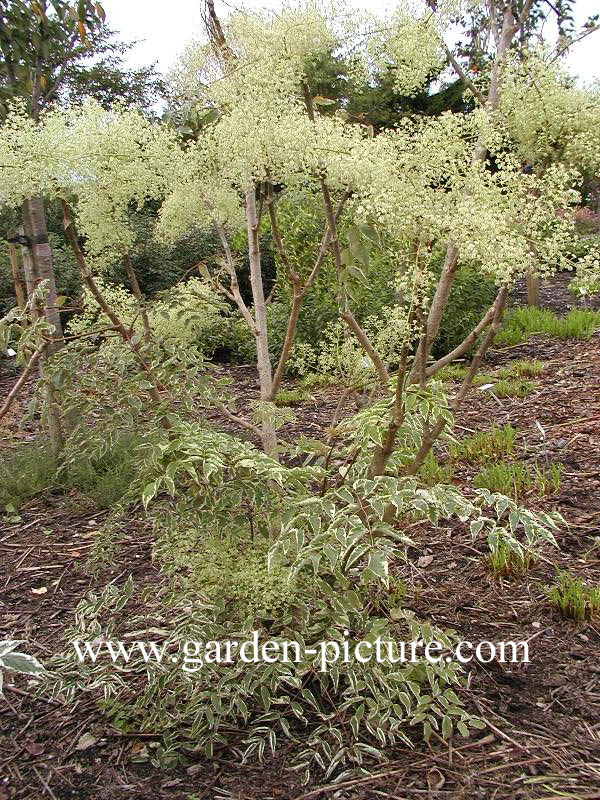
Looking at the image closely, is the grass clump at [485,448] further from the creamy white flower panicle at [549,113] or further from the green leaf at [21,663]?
the green leaf at [21,663]

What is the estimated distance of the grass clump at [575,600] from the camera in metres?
2.41

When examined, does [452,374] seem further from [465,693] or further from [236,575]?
[236,575]

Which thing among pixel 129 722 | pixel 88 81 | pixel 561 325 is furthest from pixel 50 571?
pixel 88 81

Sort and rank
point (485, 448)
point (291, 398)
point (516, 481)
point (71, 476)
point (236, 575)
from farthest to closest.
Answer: point (291, 398) < point (71, 476) < point (485, 448) < point (516, 481) < point (236, 575)

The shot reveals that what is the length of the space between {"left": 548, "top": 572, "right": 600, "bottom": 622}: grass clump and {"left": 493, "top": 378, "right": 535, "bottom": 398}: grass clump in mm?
2710

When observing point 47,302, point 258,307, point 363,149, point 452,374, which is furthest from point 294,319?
point 452,374

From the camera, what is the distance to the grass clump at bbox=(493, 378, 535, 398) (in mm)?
5074

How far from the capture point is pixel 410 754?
191cm

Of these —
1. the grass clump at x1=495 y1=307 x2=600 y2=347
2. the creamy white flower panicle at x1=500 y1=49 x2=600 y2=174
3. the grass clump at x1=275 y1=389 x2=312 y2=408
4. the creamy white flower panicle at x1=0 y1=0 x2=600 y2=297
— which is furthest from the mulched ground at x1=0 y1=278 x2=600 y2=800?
the grass clump at x1=495 y1=307 x2=600 y2=347

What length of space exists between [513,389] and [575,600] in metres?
2.86

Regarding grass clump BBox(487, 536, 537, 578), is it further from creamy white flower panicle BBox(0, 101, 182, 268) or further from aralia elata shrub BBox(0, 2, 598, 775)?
creamy white flower panicle BBox(0, 101, 182, 268)

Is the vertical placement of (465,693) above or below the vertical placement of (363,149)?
below

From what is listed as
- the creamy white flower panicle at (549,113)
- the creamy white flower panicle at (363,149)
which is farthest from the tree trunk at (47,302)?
the creamy white flower panicle at (549,113)

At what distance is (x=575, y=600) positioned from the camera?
7.93 feet
